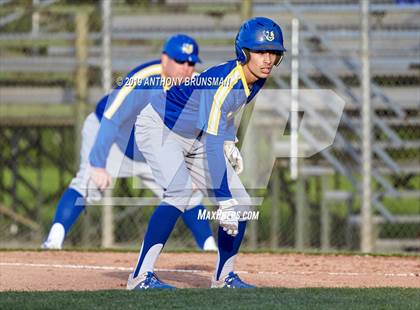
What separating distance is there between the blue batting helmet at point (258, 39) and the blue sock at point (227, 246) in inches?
44.3

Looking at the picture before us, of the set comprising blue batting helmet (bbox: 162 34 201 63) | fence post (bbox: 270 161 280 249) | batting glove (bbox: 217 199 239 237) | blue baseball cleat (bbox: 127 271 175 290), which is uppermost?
blue batting helmet (bbox: 162 34 201 63)

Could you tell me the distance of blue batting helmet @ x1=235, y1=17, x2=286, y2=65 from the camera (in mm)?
7060

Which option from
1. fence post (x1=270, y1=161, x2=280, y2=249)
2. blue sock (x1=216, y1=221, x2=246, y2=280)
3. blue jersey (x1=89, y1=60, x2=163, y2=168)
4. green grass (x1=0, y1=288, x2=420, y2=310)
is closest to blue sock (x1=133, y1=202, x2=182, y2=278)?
blue sock (x1=216, y1=221, x2=246, y2=280)

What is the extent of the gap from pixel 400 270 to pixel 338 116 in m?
4.48

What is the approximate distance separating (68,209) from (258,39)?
3.75 meters

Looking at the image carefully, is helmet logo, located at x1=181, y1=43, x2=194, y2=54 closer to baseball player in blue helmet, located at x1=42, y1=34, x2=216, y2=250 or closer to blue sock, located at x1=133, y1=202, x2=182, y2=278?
baseball player in blue helmet, located at x1=42, y1=34, x2=216, y2=250

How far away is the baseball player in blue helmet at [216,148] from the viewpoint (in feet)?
22.7

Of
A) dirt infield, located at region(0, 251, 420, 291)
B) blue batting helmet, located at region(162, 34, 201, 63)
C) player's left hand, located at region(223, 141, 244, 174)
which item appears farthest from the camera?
blue batting helmet, located at region(162, 34, 201, 63)

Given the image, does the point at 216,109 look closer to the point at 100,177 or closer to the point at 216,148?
the point at 216,148

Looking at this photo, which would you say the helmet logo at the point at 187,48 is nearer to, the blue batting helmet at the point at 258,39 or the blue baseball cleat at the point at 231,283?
the blue batting helmet at the point at 258,39

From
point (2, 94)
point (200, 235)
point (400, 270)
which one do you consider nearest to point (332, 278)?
point (400, 270)

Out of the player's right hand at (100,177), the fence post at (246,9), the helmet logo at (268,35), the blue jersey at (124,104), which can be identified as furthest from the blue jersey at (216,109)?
the fence post at (246,9)

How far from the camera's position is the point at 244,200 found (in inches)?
281

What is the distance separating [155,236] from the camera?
23.2 feet
